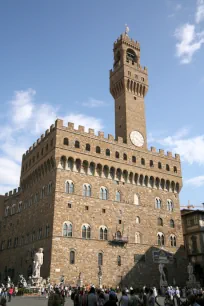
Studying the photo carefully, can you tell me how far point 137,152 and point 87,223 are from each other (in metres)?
11.4

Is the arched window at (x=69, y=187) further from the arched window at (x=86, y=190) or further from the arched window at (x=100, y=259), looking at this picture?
the arched window at (x=100, y=259)

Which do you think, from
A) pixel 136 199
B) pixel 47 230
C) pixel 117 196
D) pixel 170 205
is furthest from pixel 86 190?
pixel 170 205

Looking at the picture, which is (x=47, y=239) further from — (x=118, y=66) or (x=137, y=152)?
(x=118, y=66)

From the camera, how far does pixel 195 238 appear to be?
4394 centimetres

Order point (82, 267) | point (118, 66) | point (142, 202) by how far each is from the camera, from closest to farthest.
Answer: point (82, 267) < point (142, 202) < point (118, 66)

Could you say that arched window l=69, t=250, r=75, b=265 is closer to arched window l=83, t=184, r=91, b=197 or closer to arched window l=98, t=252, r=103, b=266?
arched window l=98, t=252, r=103, b=266

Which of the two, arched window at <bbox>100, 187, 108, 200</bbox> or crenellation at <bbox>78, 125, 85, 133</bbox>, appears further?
crenellation at <bbox>78, 125, 85, 133</bbox>

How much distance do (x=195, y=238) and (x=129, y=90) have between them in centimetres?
2236

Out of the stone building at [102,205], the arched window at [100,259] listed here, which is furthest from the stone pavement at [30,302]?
the arched window at [100,259]

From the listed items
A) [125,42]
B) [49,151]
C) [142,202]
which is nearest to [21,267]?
[49,151]

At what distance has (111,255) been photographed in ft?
108

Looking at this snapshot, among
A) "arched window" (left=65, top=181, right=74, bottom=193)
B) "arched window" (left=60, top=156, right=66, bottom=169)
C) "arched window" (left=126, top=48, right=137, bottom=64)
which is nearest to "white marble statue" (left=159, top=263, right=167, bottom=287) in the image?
"arched window" (left=65, top=181, right=74, bottom=193)

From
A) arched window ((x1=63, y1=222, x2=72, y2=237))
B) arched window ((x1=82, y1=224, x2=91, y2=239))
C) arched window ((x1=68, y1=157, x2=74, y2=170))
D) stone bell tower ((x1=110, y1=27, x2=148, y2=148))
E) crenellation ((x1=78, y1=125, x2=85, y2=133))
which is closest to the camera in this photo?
arched window ((x1=63, y1=222, x2=72, y2=237))

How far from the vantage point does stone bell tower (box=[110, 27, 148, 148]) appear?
40312 millimetres
